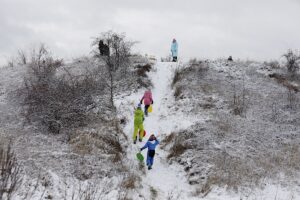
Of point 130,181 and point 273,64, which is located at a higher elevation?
point 273,64

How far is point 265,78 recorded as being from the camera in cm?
2472

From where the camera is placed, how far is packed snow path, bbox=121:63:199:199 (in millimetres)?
12836

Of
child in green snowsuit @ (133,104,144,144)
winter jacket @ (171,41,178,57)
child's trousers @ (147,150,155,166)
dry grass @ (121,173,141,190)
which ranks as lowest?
dry grass @ (121,173,141,190)

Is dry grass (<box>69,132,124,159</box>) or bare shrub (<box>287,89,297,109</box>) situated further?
bare shrub (<box>287,89,297,109</box>)

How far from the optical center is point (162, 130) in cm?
1775

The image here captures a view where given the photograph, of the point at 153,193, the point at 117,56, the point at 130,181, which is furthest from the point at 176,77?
the point at 130,181

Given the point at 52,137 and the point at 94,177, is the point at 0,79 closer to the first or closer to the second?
the point at 52,137

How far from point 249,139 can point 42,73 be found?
12651 millimetres

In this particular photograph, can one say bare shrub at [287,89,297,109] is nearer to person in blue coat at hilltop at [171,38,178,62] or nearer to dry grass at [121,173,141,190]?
person in blue coat at hilltop at [171,38,178,62]

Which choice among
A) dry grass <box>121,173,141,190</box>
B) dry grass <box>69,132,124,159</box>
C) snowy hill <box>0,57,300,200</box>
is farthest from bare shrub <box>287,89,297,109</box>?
dry grass <box>121,173,141,190</box>

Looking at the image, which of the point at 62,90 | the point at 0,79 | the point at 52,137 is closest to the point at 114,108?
the point at 62,90

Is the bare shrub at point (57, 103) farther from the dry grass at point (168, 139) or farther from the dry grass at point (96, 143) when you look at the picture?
the dry grass at point (168, 139)

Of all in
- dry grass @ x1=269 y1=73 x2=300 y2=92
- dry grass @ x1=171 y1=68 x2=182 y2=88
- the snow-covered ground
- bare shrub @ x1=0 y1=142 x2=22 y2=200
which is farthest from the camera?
dry grass @ x1=171 y1=68 x2=182 y2=88

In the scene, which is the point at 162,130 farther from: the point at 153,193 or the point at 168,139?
the point at 153,193
